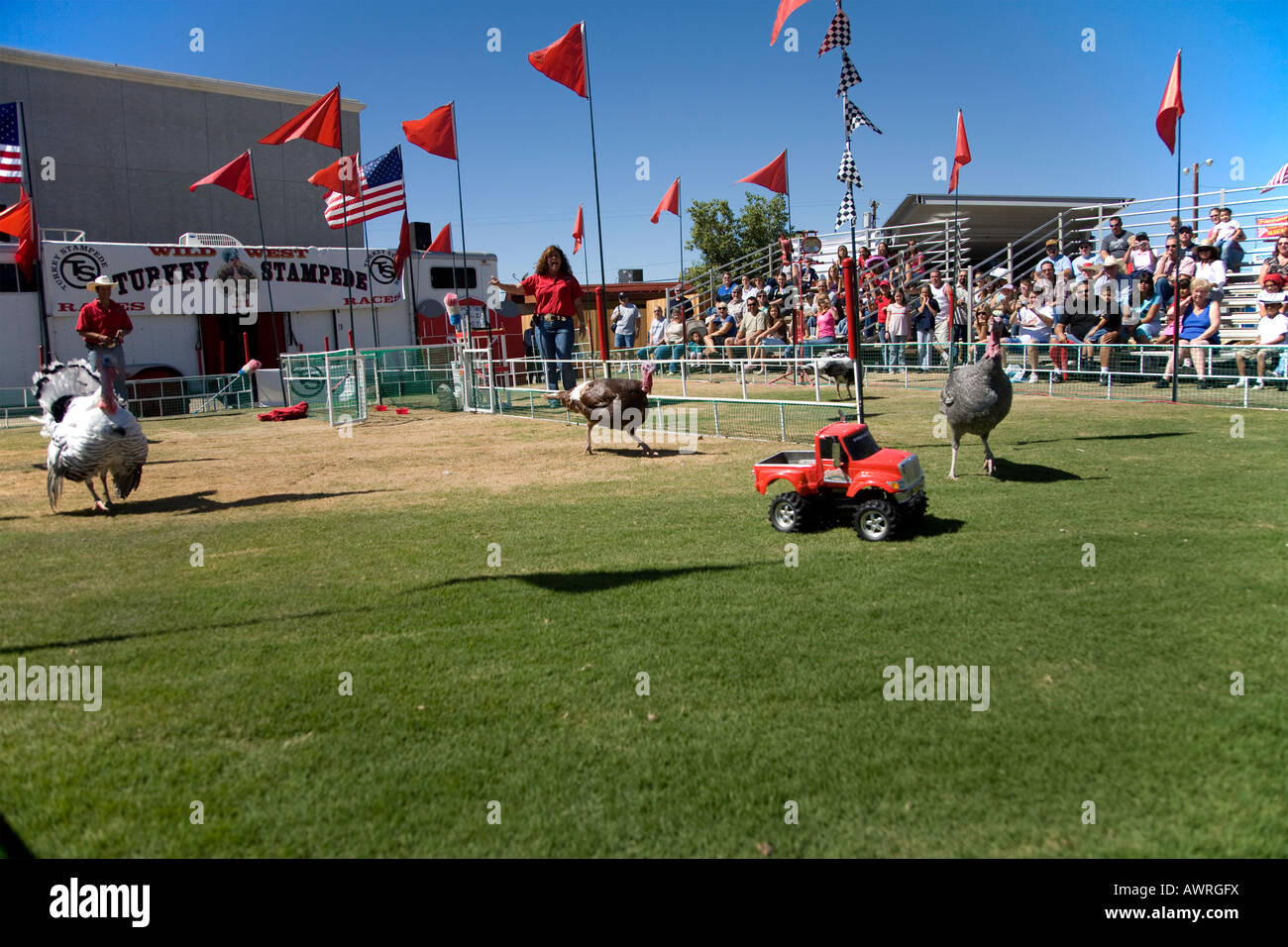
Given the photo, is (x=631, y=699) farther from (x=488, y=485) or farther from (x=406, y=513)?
(x=488, y=485)

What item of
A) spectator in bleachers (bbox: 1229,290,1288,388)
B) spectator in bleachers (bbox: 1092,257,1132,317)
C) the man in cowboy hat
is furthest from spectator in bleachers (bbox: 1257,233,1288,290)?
the man in cowboy hat

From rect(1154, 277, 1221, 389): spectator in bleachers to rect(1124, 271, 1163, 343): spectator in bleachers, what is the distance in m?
0.54

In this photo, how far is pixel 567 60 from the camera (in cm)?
1473

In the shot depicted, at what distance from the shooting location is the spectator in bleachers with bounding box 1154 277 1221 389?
53.4ft

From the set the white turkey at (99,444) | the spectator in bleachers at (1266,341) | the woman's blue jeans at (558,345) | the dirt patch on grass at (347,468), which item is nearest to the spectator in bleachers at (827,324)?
the woman's blue jeans at (558,345)

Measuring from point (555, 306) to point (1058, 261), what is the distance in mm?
14193

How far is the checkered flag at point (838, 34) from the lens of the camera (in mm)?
11438

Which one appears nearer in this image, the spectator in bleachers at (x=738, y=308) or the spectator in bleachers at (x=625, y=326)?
the spectator in bleachers at (x=738, y=308)

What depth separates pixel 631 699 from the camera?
4.55 meters

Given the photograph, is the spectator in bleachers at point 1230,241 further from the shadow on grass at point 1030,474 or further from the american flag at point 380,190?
the american flag at point 380,190

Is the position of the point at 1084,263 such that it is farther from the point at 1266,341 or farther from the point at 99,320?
the point at 99,320

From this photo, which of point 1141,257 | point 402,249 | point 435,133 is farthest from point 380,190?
point 1141,257

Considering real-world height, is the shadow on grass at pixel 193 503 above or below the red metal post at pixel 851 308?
below

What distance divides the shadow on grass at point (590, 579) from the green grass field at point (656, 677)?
0.11ft
